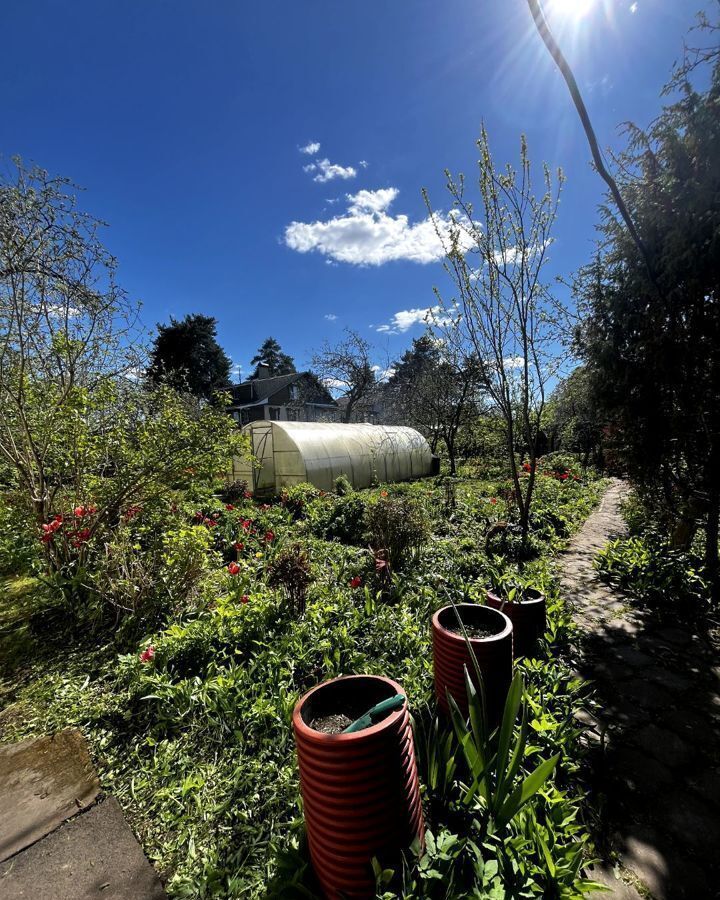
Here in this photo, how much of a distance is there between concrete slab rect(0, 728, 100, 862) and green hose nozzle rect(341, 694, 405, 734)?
1.87m

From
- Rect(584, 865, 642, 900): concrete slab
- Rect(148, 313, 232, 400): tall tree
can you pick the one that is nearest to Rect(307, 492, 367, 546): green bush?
Rect(584, 865, 642, 900): concrete slab

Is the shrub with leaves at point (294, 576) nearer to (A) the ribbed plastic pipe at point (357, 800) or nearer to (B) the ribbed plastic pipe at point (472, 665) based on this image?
(B) the ribbed plastic pipe at point (472, 665)

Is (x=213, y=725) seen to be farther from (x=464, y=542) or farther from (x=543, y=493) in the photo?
(x=543, y=493)

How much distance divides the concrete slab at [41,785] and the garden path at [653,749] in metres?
2.68

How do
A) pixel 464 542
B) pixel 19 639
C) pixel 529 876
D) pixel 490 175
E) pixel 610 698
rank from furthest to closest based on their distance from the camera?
pixel 464 542, pixel 490 175, pixel 19 639, pixel 610 698, pixel 529 876

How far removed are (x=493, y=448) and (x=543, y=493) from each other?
20.0 feet

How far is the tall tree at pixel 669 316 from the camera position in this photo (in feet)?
9.89

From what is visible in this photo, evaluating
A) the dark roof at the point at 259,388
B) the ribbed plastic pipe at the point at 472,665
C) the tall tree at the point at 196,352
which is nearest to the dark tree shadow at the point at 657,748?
the ribbed plastic pipe at the point at 472,665

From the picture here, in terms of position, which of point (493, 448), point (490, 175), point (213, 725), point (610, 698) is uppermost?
point (490, 175)

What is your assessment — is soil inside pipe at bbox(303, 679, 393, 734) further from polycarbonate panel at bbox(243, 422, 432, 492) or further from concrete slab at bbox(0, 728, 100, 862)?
polycarbonate panel at bbox(243, 422, 432, 492)

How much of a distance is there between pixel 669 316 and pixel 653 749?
3256mm

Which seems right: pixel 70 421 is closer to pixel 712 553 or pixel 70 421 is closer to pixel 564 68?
pixel 564 68

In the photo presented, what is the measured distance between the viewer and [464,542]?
5742 millimetres

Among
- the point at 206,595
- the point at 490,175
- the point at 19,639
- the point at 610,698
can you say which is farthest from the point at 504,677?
the point at 490,175
